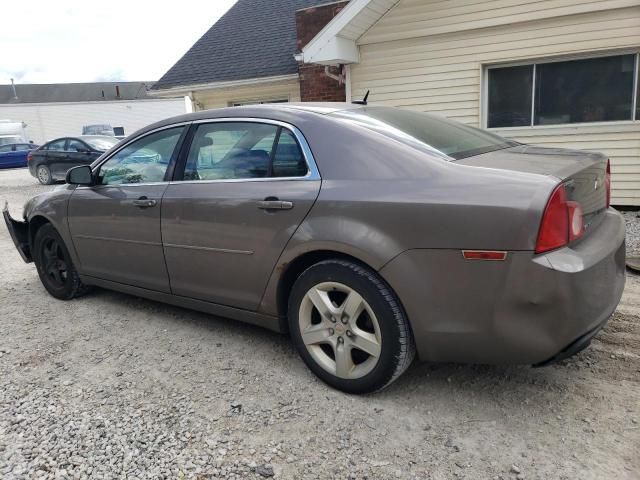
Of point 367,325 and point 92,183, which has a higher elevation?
point 92,183

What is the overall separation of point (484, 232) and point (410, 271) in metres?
0.40

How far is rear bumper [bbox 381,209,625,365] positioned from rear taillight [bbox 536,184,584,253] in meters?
0.05

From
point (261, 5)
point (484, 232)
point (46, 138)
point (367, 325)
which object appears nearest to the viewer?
point (484, 232)

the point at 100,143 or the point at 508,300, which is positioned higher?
the point at 100,143

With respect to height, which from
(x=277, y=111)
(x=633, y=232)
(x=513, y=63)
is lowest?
(x=633, y=232)

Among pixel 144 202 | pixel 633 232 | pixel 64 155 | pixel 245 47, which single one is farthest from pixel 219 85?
pixel 633 232

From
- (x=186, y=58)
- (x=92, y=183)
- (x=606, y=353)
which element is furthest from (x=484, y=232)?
(x=186, y=58)

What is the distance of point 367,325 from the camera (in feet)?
9.21

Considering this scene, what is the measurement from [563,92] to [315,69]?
443 centimetres

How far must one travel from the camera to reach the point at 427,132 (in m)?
3.04

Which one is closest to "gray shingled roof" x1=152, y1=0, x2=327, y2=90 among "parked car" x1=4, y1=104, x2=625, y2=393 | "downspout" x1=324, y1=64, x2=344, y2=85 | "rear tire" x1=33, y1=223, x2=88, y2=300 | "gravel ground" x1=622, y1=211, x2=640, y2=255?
"downspout" x1=324, y1=64, x2=344, y2=85

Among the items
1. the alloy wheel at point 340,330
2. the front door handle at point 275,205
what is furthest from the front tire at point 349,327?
the front door handle at point 275,205

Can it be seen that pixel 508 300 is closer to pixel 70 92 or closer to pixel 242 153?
pixel 242 153

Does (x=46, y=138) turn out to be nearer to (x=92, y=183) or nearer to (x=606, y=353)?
(x=92, y=183)
